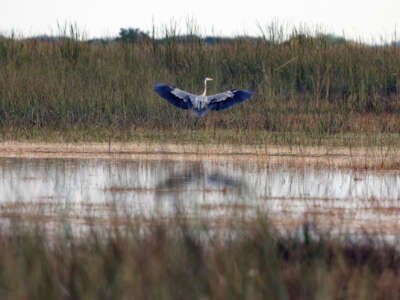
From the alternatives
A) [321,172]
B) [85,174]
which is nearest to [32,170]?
[85,174]

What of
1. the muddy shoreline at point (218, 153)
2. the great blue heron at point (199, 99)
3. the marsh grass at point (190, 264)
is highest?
→ the great blue heron at point (199, 99)

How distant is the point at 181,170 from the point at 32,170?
1485 mm

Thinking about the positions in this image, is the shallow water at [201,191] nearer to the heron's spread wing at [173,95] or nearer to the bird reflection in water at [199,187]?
the bird reflection in water at [199,187]

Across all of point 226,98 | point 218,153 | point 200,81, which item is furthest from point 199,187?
point 200,81

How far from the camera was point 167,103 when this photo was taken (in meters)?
16.6

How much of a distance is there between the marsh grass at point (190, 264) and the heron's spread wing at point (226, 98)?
866 cm

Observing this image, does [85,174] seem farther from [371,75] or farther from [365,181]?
[371,75]

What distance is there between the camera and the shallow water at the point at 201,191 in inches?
314

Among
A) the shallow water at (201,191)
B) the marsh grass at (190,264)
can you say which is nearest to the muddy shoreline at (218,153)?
the shallow water at (201,191)

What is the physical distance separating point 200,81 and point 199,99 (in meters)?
2.92

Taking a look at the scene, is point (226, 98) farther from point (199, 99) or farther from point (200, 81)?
point (200, 81)

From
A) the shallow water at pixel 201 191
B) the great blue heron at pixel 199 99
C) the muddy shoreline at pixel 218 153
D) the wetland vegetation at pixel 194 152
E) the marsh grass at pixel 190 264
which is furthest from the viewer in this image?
the great blue heron at pixel 199 99

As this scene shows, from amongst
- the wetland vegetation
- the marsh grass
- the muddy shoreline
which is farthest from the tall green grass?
the marsh grass

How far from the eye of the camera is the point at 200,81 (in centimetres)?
1809
